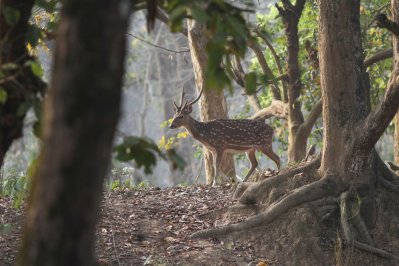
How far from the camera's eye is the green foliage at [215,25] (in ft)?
13.2

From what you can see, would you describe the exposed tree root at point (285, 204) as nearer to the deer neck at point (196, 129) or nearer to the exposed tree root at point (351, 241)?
the exposed tree root at point (351, 241)

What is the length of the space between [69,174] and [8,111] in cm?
204

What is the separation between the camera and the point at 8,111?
213 inches

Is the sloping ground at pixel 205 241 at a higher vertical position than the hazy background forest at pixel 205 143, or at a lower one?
lower

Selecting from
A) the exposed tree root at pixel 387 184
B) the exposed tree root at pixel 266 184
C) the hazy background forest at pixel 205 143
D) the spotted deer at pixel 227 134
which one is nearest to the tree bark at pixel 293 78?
the hazy background forest at pixel 205 143

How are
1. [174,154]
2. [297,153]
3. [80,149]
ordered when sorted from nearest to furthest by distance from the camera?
[80,149] < [174,154] < [297,153]

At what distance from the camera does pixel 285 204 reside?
31.2ft

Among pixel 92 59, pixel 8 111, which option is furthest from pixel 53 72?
pixel 8 111

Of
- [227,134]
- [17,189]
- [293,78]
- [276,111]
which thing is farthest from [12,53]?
[276,111]

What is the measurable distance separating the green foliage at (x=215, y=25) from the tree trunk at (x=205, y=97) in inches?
433

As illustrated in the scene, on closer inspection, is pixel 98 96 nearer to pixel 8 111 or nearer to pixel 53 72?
pixel 53 72

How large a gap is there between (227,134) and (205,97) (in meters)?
1.84

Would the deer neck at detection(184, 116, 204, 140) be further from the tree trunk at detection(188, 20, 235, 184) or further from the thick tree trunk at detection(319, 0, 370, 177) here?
the thick tree trunk at detection(319, 0, 370, 177)

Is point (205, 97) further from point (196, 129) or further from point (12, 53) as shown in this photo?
point (12, 53)
